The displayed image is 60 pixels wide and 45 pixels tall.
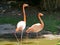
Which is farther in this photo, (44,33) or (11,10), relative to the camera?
(11,10)

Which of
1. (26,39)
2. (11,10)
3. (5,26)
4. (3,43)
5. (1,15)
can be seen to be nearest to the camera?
(3,43)

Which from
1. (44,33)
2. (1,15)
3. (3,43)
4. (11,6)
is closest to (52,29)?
(44,33)

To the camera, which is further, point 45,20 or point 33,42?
point 45,20

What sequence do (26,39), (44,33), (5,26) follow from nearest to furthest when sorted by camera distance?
(26,39) < (44,33) < (5,26)

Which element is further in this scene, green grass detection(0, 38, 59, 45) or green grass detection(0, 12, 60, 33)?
green grass detection(0, 12, 60, 33)

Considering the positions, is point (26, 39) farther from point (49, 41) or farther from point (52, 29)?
point (52, 29)

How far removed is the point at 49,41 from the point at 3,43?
4.98ft

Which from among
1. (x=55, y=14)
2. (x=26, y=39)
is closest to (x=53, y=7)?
(x=55, y=14)

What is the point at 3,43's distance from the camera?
8.77 meters

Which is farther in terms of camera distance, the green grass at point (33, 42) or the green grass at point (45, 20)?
the green grass at point (45, 20)

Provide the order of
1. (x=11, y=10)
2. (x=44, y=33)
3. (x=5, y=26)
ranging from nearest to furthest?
(x=44, y=33)
(x=5, y=26)
(x=11, y=10)

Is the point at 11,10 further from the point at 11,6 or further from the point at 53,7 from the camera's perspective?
the point at 53,7

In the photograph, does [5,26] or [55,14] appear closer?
[5,26]

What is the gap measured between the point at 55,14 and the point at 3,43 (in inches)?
222
